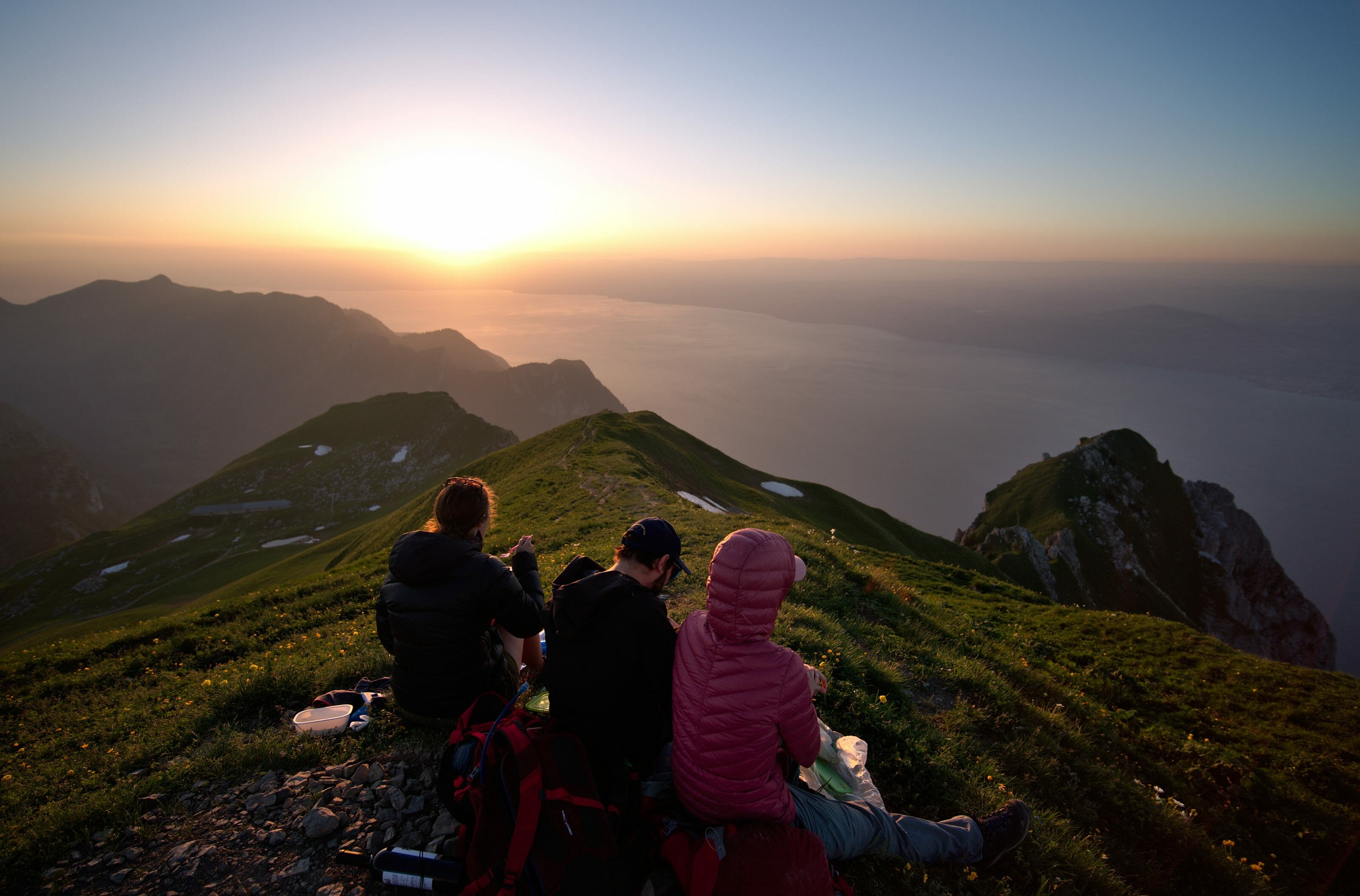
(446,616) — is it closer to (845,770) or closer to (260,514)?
(845,770)

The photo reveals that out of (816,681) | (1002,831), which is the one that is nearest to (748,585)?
(816,681)

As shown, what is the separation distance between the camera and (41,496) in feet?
423

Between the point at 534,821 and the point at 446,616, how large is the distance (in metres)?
2.19

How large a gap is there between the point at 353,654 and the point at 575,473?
20140mm

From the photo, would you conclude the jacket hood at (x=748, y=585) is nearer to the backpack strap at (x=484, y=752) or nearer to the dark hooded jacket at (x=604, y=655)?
the dark hooded jacket at (x=604, y=655)

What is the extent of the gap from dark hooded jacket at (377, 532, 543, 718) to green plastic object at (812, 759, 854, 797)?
10.9 feet

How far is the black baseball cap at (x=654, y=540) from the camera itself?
459 cm

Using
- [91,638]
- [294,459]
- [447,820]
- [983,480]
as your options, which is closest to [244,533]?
[294,459]

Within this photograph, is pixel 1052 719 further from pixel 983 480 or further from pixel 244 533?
pixel 983 480

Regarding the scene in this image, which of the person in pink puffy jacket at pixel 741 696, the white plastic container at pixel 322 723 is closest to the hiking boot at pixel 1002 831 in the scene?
the person in pink puffy jacket at pixel 741 696

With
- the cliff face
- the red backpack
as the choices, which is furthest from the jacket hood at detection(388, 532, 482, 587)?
the cliff face

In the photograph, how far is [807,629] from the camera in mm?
8852

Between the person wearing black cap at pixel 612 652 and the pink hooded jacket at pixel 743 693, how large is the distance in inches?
14.9

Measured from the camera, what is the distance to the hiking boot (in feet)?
17.1
